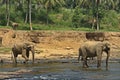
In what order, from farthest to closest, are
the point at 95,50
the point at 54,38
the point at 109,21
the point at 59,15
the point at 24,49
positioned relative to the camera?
the point at 59,15, the point at 109,21, the point at 54,38, the point at 24,49, the point at 95,50

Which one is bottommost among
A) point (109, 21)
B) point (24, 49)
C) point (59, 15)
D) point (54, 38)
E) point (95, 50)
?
point (54, 38)

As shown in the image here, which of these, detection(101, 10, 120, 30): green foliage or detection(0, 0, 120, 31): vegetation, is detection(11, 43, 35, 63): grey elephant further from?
detection(101, 10, 120, 30): green foliage

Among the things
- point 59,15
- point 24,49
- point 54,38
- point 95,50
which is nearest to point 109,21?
point 59,15

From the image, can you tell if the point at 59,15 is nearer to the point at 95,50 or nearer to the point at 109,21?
the point at 109,21

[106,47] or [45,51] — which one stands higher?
[106,47]

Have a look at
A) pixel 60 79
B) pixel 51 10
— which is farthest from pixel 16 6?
pixel 60 79

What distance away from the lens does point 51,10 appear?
7950 centimetres

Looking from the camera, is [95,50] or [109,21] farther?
[109,21]

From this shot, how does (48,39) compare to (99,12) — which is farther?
(99,12)

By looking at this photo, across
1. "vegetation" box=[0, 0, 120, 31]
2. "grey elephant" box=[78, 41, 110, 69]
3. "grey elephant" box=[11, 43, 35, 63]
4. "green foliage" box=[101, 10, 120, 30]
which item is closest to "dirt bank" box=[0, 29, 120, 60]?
"grey elephant" box=[11, 43, 35, 63]

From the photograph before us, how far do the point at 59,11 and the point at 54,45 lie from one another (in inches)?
1058

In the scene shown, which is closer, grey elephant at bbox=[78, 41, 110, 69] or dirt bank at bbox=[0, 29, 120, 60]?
grey elephant at bbox=[78, 41, 110, 69]

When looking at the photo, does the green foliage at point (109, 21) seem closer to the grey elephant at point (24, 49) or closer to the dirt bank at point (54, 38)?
the dirt bank at point (54, 38)

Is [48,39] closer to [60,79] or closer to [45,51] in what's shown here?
[45,51]
